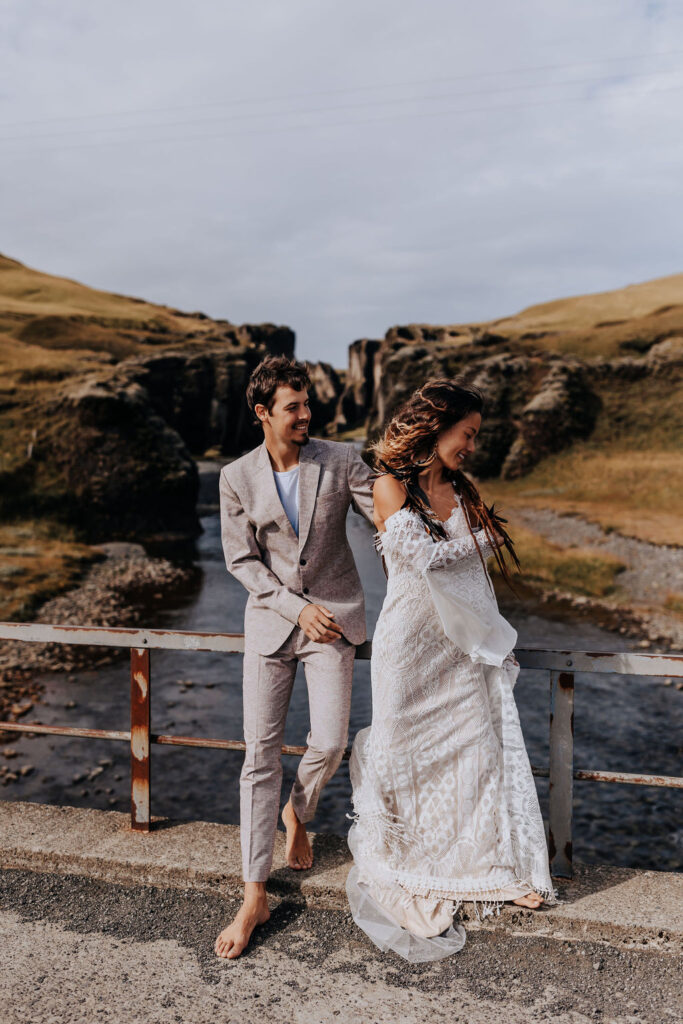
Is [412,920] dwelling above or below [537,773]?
below

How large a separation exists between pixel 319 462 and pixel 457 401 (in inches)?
25.9

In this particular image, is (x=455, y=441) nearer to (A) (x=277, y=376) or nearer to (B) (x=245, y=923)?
(A) (x=277, y=376)

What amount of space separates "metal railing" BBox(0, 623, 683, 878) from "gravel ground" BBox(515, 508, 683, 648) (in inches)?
824

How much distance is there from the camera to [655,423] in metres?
63.2

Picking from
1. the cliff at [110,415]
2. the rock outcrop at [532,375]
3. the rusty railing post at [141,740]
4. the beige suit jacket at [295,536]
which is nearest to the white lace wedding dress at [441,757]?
the beige suit jacket at [295,536]

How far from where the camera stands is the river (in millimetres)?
11945

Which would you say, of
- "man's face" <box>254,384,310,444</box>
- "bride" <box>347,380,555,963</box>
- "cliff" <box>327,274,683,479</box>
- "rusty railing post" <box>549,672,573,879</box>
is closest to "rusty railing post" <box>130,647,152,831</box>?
→ "bride" <box>347,380,555,963</box>

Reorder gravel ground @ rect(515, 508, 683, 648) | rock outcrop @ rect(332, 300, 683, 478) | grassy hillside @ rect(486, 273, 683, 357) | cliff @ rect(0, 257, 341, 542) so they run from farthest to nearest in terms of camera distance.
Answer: grassy hillside @ rect(486, 273, 683, 357)
rock outcrop @ rect(332, 300, 683, 478)
cliff @ rect(0, 257, 341, 542)
gravel ground @ rect(515, 508, 683, 648)

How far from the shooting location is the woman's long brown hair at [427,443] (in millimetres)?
3387

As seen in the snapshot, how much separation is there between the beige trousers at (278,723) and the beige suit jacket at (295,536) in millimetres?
93

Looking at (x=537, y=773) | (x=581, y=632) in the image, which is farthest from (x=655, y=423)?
(x=537, y=773)

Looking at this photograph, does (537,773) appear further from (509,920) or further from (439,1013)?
(439,1013)

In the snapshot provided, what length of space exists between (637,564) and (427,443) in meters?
34.0

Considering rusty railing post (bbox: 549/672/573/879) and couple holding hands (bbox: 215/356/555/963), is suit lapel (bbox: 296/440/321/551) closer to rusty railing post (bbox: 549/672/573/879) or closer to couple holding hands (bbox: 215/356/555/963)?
couple holding hands (bbox: 215/356/555/963)
